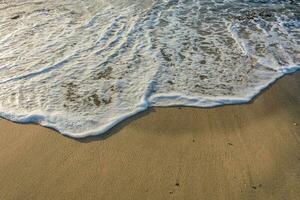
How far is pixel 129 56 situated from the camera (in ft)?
18.5

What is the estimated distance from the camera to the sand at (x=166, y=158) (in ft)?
11.1

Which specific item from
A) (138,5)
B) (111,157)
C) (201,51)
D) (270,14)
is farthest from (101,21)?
(111,157)

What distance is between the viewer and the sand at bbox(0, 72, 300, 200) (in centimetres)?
339

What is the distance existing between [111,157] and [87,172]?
30cm

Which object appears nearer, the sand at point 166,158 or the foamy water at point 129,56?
the sand at point 166,158

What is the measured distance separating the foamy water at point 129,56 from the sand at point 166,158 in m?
0.22

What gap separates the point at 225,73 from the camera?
17.4ft

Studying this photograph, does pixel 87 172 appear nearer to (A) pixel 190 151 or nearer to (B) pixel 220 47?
(A) pixel 190 151

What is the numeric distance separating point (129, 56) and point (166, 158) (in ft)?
7.53

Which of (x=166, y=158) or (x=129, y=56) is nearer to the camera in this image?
(x=166, y=158)

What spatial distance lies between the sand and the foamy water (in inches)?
8.6

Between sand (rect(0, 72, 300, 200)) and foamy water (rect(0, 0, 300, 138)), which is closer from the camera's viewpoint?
sand (rect(0, 72, 300, 200))

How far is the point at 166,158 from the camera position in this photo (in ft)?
12.3

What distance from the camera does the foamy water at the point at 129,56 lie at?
14.9 feet
